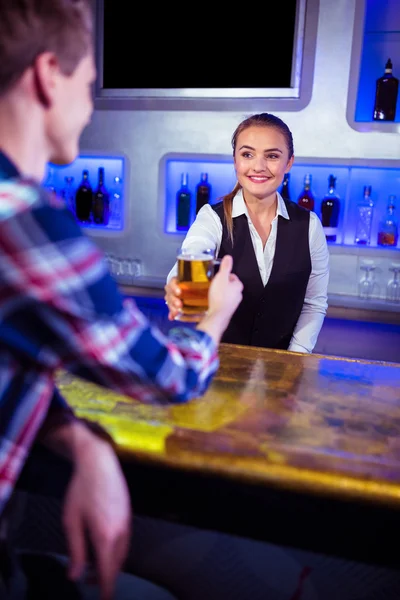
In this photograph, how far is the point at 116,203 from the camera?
375 centimetres

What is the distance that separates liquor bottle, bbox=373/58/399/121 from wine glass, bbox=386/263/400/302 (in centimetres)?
82

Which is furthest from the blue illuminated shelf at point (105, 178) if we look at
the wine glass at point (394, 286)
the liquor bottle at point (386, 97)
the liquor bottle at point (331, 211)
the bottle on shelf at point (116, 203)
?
the wine glass at point (394, 286)

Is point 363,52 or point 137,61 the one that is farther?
point 137,61

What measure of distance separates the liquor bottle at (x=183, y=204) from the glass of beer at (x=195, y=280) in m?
2.10

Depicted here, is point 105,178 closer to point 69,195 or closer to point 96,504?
point 69,195

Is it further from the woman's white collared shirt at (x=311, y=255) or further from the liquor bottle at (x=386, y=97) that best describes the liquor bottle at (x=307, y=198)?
the woman's white collared shirt at (x=311, y=255)

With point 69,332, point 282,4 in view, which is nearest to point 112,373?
point 69,332

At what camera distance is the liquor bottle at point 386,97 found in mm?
3131

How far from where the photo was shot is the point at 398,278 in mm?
3234

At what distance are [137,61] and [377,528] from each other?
10.5 ft

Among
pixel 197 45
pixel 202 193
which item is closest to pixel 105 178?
pixel 202 193

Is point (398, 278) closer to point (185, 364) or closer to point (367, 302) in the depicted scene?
point (367, 302)

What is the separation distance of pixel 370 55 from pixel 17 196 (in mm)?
3034

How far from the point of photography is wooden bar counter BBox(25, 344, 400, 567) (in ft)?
3.27
